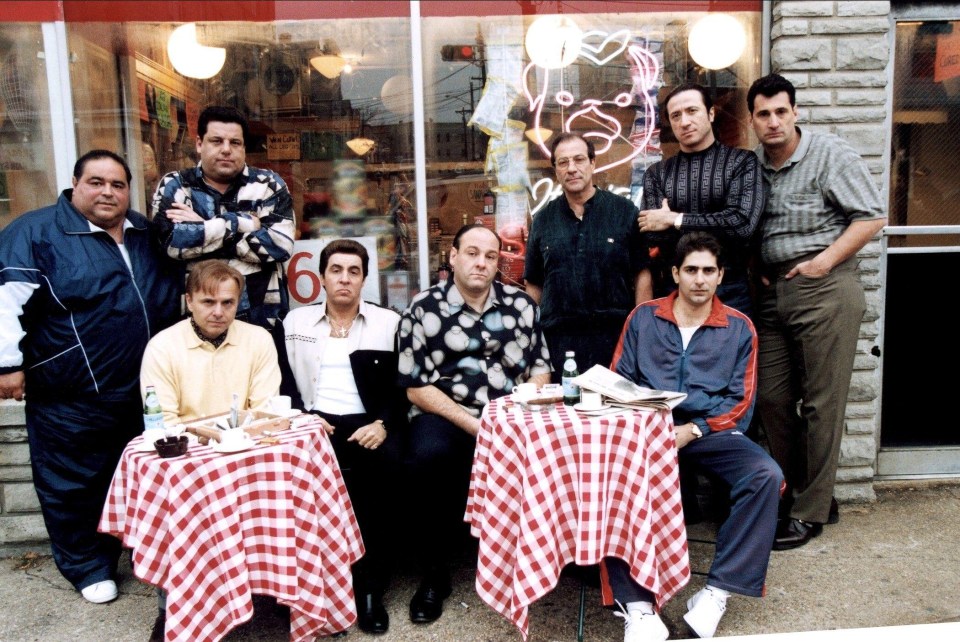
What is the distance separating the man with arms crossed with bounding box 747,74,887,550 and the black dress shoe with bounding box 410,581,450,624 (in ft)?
5.74

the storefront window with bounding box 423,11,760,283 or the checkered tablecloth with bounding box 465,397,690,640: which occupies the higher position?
the storefront window with bounding box 423,11,760,283

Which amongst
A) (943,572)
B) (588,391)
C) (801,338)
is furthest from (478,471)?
(943,572)

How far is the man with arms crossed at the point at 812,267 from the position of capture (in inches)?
147

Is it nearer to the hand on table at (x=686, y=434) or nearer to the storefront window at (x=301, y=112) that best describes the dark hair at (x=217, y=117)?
the storefront window at (x=301, y=112)

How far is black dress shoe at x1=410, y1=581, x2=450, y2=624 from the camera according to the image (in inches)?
126

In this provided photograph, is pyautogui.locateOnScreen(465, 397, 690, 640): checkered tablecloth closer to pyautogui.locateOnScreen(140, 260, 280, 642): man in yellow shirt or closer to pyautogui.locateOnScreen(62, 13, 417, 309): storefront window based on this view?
pyautogui.locateOnScreen(140, 260, 280, 642): man in yellow shirt

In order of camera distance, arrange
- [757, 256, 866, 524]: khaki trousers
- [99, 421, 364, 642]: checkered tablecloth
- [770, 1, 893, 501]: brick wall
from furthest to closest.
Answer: [770, 1, 893, 501]: brick wall < [757, 256, 866, 524]: khaki trousers < [99, 421, 364, 642]: checkered tablecloth

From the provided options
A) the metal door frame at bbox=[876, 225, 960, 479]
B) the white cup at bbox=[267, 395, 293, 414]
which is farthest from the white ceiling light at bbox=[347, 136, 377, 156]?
the metal door frame at bbox=[876, 225, 960, 479]

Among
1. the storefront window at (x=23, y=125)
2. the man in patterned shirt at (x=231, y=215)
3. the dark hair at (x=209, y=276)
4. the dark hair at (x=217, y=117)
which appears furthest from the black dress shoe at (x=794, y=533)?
the storefront window at (x=23, y=125)

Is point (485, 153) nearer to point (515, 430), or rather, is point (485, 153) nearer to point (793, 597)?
point (515, 430)

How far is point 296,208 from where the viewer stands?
4676 mm

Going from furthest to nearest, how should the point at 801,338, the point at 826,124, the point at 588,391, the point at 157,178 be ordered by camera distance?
the point at 157,178
the point at 826,124
the point at 801,338
the point at 588,391

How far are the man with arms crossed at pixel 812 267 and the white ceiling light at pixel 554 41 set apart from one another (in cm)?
121

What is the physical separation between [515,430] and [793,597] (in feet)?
5.02
